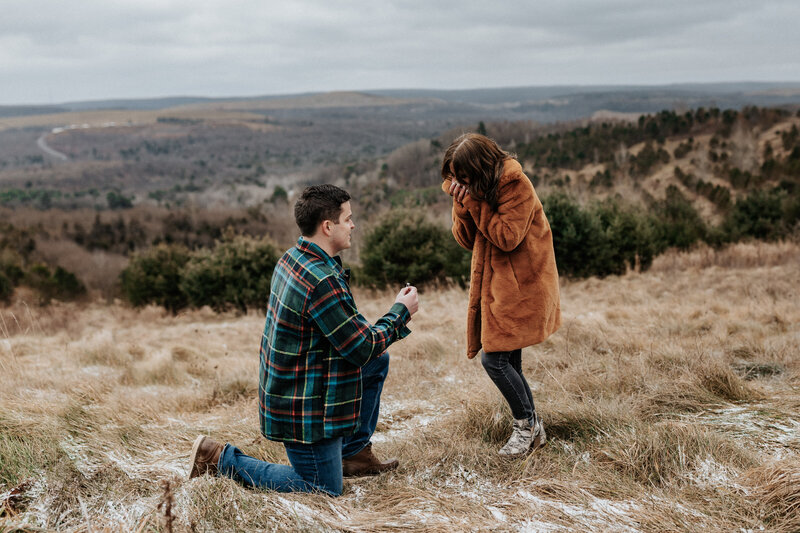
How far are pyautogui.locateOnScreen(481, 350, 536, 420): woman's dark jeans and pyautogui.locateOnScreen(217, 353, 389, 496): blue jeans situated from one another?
515 mm

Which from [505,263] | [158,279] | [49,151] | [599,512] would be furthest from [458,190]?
[49,151]

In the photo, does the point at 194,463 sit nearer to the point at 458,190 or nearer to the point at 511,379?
the point at 511,379

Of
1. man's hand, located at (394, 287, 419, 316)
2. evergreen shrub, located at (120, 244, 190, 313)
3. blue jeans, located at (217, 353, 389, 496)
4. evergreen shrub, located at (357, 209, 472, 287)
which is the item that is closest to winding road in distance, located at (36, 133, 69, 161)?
evergreen shrub, located at (120, 244, 190, 313)

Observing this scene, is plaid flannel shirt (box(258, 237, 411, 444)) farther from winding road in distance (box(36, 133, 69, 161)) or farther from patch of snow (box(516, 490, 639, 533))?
winding road in distance (box(36, 133, 69, 161))

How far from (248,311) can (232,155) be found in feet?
452

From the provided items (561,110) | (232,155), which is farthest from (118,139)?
(561,110)

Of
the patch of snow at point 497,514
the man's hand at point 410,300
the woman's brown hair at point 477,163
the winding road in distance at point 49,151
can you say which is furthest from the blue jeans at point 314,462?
the winding road in distance at point 49,151

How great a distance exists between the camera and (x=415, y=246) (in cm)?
1385

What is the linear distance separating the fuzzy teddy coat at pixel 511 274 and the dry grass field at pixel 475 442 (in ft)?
2.14

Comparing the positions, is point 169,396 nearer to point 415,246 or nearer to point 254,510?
point 254,510

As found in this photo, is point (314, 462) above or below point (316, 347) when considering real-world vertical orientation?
below

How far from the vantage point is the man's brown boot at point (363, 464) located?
260 centimetres

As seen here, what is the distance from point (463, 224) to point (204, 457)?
5.29 feet

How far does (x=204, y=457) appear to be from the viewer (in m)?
2.45
